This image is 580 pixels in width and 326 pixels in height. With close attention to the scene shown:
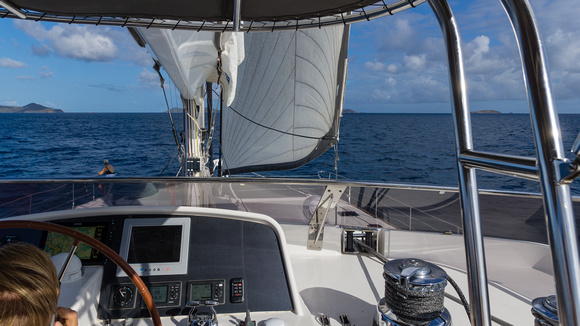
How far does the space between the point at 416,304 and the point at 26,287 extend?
3.30 feet

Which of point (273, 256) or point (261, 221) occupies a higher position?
point (261, 221)

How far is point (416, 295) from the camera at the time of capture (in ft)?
3.72

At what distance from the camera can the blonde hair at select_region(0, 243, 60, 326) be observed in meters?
0.58

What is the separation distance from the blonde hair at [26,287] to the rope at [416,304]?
92cm

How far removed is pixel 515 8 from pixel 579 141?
204 millimetres

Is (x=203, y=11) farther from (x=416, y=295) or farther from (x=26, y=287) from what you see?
(x=416, y=295)

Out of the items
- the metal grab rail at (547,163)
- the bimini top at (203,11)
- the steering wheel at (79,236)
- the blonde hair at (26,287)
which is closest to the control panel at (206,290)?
A: the steering wheel at (79,236)

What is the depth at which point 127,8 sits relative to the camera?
999 mm

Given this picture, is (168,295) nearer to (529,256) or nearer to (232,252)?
(232,252)

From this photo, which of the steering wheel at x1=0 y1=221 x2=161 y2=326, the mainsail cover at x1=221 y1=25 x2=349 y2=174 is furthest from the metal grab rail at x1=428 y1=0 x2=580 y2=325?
the mainsail cover at x1=221 y1=25 x2=349 y2=174

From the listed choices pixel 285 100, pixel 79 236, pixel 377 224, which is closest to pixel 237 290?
pixel 79 236

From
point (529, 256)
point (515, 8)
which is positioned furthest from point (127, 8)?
point (529, 256)

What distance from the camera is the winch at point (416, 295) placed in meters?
1.13

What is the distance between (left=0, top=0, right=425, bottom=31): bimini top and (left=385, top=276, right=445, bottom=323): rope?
805mm
